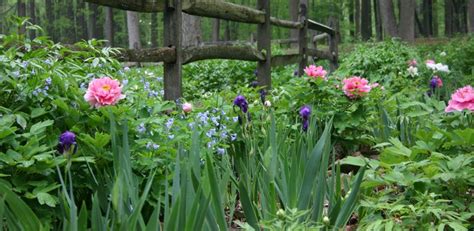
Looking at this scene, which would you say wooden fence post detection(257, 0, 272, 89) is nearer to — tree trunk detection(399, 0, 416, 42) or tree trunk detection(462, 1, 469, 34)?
tree trunk detection(399, 0, 416, 42)

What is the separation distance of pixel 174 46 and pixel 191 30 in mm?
6921

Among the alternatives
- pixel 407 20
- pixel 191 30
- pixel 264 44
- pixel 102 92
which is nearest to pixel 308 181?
pixel 102 92

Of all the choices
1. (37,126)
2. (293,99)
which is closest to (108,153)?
(37,126)

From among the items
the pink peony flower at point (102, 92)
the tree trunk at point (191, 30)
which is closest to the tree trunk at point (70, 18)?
the tree trunk at point (191, 30)

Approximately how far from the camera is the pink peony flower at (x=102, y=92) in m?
1.76

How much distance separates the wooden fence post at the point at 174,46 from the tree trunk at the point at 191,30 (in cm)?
668

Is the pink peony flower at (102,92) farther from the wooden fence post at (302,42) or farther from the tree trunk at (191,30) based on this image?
the tree trunk at (191,30)

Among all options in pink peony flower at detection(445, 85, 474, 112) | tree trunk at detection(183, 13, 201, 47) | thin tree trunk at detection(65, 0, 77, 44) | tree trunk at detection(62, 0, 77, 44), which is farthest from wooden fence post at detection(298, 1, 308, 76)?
thin tree trunk at detection(65, 0, 77, 44)

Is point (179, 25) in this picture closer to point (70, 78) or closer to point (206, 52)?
point (206, 52)

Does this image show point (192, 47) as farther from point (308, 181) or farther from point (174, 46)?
point (308, 181)

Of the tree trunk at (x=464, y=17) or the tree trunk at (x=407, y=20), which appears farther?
the tree trunk at (x=464, y=17)

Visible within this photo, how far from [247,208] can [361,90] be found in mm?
1824

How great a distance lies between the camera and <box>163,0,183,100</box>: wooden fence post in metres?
3.48

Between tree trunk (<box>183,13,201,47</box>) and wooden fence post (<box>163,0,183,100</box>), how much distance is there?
6676 millimetres
